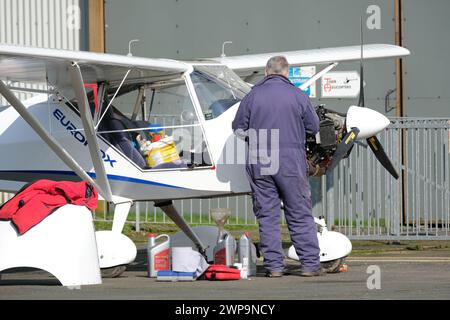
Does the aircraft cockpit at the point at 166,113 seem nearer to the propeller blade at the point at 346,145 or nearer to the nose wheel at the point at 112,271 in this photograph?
the nose wheel at the point at 112,271

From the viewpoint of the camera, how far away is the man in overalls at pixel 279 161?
35.8 ft

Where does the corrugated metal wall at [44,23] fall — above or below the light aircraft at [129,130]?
above

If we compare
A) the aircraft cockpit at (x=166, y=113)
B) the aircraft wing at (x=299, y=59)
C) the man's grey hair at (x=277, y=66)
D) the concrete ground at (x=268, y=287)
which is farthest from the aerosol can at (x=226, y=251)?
the aircraft wing at (x=299, y=59)

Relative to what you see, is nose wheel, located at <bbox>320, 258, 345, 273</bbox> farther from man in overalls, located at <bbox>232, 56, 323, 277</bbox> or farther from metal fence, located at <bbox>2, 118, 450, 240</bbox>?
metal fence, located at <bbox>2, 118, 450, 240</bbox>

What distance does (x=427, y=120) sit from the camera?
56.8 ft

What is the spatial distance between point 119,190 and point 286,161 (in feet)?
6.93

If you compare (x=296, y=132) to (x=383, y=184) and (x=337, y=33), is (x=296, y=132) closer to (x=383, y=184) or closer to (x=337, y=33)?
(x=383, y=184)

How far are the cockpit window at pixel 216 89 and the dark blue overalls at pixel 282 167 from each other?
82 centimetres

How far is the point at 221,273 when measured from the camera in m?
11.0

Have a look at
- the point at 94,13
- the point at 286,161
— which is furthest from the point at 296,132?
the point at 94,13

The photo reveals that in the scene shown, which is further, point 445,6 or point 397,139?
point 445,6

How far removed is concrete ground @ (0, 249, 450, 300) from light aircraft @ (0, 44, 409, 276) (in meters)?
0.92

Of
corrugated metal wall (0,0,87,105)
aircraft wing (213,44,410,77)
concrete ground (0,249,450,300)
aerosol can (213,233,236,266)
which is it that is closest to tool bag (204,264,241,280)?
concrete ground (0,249,450,300)
